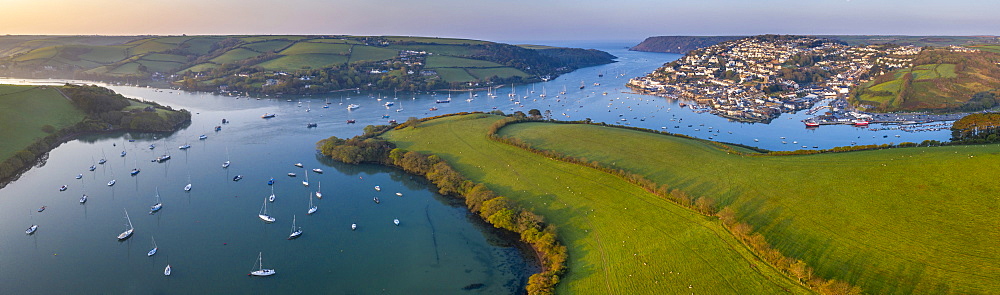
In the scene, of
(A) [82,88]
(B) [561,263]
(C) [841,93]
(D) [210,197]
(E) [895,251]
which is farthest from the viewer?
(C) [841,93]

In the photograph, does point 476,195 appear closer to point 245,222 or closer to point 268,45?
point 245,222

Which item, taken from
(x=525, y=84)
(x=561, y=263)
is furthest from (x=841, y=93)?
(x=561, y=263)

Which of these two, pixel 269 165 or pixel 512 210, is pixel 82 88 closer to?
pixel 269 165

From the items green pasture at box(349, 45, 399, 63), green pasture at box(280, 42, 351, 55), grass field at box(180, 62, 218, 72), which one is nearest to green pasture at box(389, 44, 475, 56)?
green pasture at box(349, 45, 399, 63)

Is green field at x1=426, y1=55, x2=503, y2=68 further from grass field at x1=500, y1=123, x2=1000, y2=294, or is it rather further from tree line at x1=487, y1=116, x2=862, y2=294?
grass field at x1=500, y1=123, x2=1000, y2=294

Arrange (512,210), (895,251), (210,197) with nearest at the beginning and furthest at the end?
(895,251), (512,210), (210,197)

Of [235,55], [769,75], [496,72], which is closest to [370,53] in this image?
[235,55]

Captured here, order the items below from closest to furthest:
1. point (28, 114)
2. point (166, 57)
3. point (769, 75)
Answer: point (28, 114) < point (769, 75) < point (166, 57)
